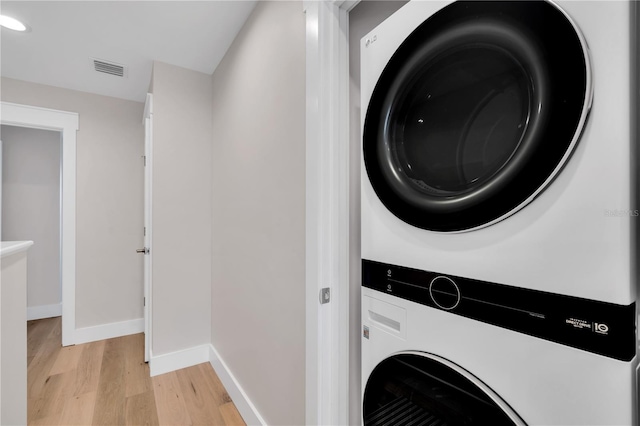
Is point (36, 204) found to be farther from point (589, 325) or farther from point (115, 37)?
point (589, 325)

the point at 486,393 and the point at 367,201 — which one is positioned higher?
the point at 367,201

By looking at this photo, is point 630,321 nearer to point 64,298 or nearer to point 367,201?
point 367,201

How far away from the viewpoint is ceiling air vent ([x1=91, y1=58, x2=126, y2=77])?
7.85ft

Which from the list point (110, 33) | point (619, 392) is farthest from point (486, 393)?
point (110, 33)

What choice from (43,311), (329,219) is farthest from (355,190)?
(43,311)

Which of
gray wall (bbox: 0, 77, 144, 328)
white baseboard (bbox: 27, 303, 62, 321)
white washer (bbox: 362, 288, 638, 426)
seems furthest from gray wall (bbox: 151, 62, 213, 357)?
white baseboard (bbox: 27, 303, 62, 321)

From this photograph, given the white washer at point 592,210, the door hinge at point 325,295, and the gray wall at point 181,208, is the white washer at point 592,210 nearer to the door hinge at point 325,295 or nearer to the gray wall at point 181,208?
the door hinge at point 325,295

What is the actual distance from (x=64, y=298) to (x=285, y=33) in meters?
3.29

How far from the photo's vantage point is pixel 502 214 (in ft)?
1.74

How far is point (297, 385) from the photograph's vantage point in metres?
1.30

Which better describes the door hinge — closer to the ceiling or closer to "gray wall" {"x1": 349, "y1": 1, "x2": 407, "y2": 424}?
"gray wall" {"x1": 349, "y1": 1, "x2": 407, "y2": 424}

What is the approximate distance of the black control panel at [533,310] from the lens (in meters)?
0.41

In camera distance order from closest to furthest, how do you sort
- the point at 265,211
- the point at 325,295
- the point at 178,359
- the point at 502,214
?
the point at 502,214
the point at 325,295
the point at 265,211
the point at 178,359

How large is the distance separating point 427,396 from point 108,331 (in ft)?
11.7
